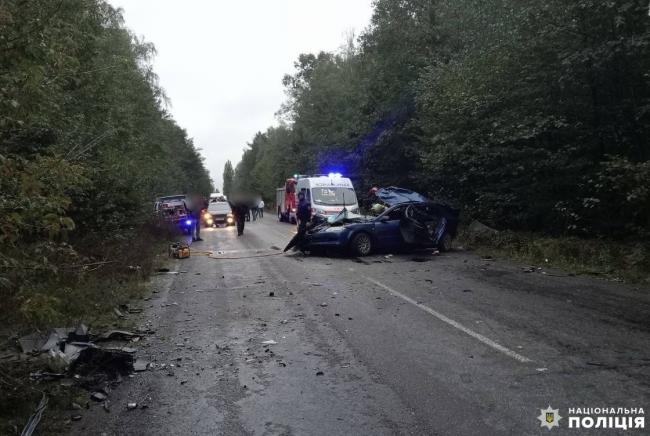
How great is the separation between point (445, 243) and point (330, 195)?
332 inches

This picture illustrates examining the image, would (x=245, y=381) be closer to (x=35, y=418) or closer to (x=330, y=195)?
(x=35, y=418)

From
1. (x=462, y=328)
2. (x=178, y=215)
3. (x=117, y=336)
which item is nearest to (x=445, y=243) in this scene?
(x=462, y=328)

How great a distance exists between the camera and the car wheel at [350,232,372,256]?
560 inches

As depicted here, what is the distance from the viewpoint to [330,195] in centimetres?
2302

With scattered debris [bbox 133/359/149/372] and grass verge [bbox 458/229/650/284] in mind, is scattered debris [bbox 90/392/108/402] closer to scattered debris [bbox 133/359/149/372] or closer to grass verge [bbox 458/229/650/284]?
scattered debris [bbox 133/359/149/372]

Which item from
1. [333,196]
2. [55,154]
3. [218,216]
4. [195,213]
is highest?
[55,154]

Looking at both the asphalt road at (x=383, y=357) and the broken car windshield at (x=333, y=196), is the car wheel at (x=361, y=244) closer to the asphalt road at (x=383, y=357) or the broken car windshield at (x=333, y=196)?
the asphalt road at (x=383, y=357)

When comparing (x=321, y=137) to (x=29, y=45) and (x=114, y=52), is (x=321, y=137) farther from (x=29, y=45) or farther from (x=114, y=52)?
(x=29, y=45)

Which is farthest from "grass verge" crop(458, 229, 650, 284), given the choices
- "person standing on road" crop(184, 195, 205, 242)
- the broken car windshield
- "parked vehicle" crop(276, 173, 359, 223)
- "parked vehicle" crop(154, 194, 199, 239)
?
"parked vehicle" crop(154, 194, 199, 239)

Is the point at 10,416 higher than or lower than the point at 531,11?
lower

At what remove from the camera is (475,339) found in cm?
599

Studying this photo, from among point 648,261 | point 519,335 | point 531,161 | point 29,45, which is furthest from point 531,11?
point 29,45

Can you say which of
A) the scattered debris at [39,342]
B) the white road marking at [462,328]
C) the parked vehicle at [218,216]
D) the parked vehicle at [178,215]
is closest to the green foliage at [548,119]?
the white road marking at [462,328]

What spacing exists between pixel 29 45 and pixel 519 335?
5.95m
